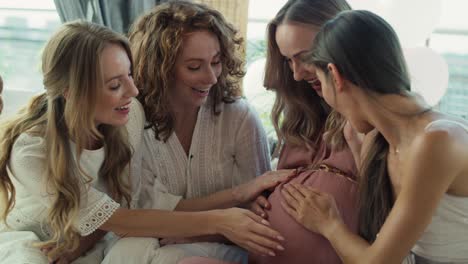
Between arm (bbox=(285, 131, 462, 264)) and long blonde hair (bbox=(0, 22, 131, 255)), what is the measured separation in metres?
0.65

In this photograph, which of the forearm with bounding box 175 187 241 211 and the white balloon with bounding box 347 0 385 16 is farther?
the white balloon with bounding box 347 0 385 16

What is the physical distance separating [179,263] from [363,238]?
0.46 meters

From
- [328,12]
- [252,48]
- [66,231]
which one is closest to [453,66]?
[252,48]

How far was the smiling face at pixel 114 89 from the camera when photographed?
1.41m

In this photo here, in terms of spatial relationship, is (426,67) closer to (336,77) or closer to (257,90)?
(257,90)

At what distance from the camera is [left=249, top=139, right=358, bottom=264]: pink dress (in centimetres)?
133

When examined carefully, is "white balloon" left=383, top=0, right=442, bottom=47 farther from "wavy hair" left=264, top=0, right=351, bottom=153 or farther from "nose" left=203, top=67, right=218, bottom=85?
"nose" left=203, top=67, right=218, bottom=85

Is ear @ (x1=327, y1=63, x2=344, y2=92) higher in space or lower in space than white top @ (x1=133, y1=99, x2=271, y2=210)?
higher

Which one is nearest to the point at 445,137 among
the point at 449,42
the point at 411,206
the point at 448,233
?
the point at 411,206

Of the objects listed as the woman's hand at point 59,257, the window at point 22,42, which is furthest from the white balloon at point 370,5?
the window at point 22,42

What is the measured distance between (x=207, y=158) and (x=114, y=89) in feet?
1.26

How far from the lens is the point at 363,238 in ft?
4.22

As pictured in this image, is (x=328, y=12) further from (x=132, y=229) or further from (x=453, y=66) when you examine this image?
(x=453, y=66)

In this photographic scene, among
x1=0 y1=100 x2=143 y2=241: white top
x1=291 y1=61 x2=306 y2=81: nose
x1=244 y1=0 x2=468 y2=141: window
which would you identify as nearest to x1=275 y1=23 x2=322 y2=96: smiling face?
x1=291 y1=61 x2=306 y2=81: nose
